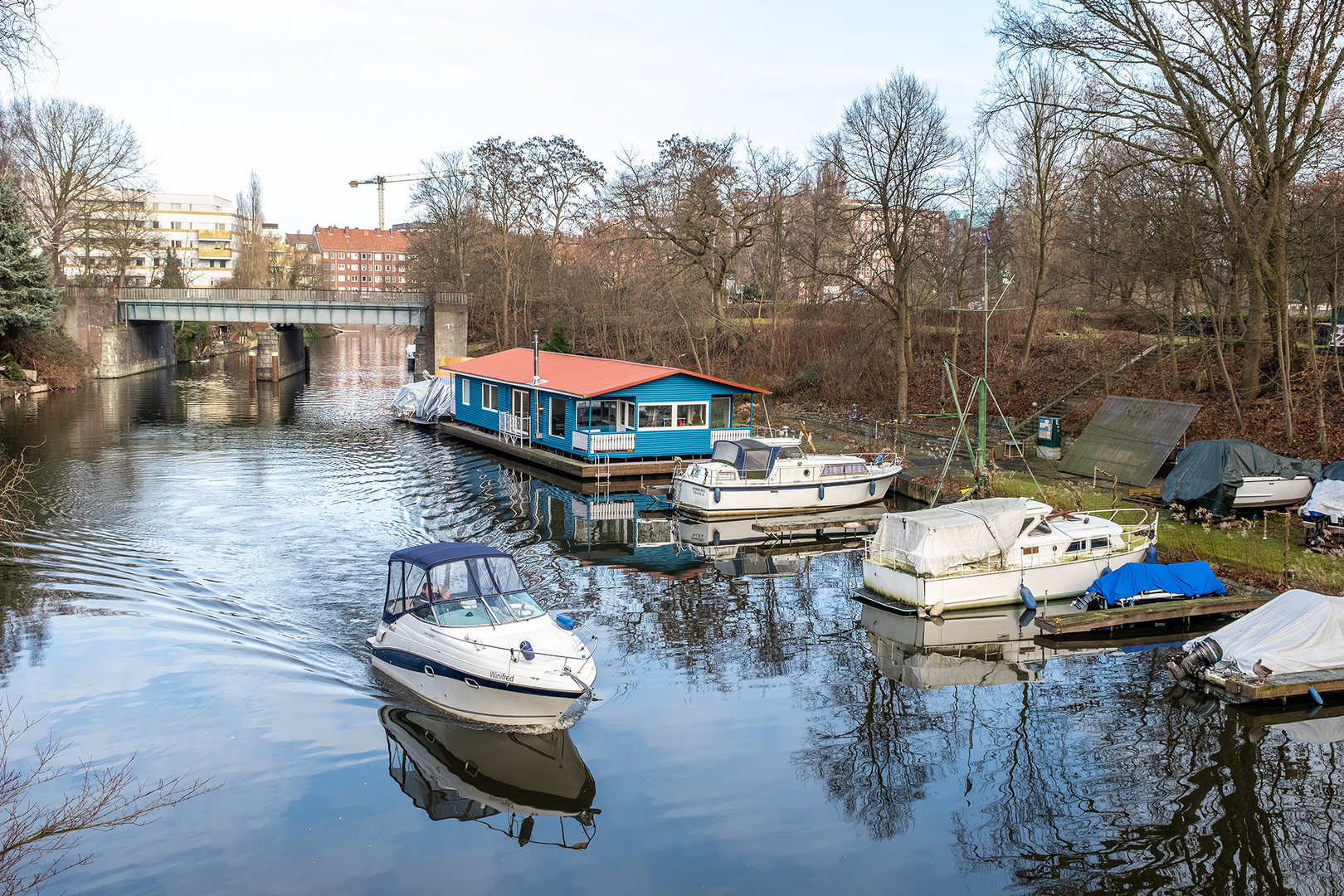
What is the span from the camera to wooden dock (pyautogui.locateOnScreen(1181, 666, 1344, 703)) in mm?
15375

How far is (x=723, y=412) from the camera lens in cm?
3600

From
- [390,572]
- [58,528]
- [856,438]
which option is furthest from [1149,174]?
[58,528]

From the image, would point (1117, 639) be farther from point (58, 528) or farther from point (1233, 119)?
point (58, 528)

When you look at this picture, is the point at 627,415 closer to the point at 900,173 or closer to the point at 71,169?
the point at 900,173

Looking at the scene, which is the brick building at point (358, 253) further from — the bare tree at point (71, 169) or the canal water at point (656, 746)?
the canal water at point (656, 746)

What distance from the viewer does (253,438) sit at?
41.8 m

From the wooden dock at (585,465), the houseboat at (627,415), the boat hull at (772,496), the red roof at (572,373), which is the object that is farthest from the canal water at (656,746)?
the red roof at (572,373)

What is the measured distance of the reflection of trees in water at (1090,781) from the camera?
11.4 metres

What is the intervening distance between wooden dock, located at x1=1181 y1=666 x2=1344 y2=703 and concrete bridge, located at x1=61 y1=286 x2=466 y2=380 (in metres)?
54.9

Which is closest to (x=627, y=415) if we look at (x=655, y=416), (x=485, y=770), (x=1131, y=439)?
(x=655, y=416)

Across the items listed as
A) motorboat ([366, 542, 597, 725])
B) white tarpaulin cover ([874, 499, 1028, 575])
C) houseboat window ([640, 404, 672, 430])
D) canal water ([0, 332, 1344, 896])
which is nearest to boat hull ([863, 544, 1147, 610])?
white tarpaulin cover ([874, 499, 1028, 575])

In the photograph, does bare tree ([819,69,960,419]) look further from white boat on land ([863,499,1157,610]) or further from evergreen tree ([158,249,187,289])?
evergreen tree ([158,249,187,289])

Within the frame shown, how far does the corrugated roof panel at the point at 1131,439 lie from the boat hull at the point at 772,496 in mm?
6094

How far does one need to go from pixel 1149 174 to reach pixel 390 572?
27138mm
